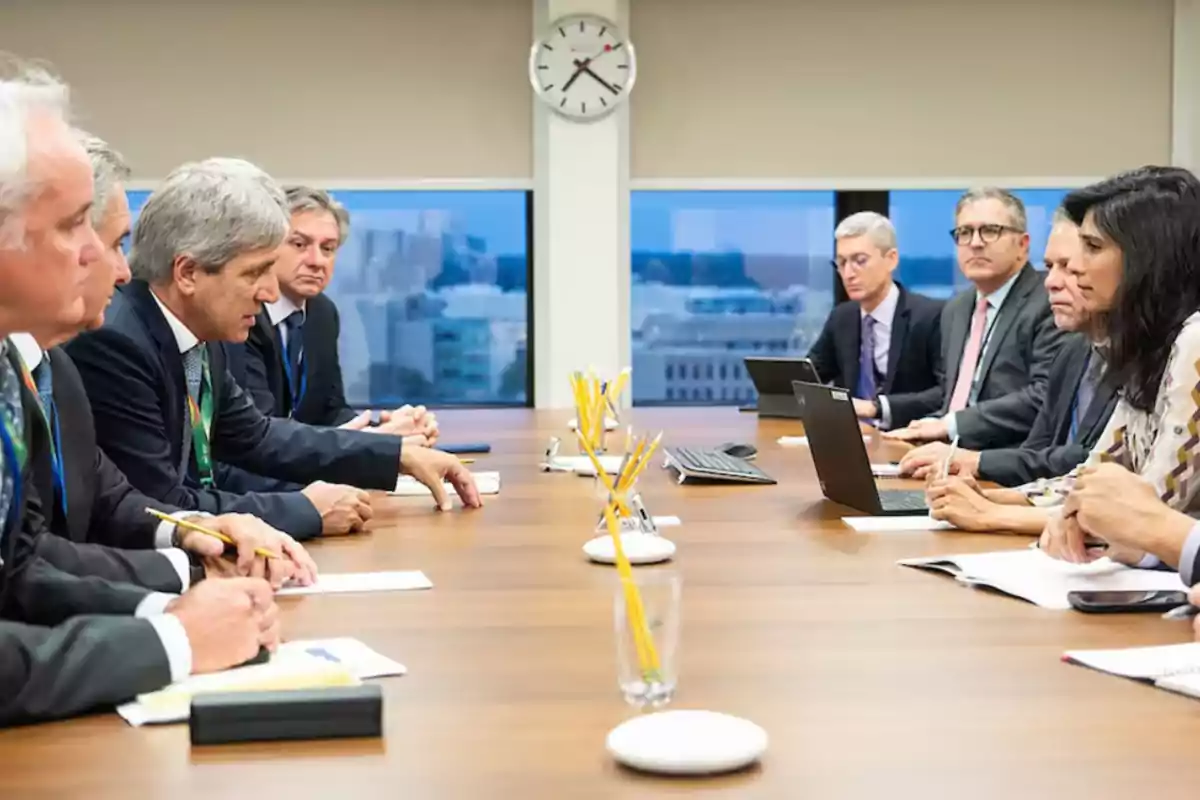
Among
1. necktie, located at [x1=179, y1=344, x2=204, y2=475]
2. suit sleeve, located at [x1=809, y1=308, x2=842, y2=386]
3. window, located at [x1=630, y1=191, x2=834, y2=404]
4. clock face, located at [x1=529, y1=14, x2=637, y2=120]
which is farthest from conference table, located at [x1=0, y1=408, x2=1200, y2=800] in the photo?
window, located at [x1=630, y1=191, x2=834, y2=404]

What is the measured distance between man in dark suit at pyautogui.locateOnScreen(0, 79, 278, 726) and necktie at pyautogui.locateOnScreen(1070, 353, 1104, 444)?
2.45 metres

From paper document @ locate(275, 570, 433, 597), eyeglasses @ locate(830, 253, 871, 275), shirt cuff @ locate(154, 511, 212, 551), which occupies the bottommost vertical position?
paper document @ locate(275, 570, 433, 597)

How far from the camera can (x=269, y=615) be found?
5.24ft

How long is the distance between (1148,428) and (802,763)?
1544mm

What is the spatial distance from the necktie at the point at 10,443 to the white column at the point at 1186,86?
617cm

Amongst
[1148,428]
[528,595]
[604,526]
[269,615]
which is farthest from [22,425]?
[1148,428]

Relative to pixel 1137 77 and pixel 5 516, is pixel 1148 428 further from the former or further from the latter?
pixel 1137 77

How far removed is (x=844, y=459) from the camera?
2.76 metres

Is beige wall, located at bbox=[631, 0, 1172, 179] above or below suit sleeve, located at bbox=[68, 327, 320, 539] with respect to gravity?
above

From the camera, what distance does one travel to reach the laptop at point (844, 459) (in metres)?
2.70

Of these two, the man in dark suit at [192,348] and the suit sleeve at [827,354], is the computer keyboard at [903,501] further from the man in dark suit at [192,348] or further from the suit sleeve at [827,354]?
the suit sleeve at [827,354]

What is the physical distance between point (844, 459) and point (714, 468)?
0.56 metres

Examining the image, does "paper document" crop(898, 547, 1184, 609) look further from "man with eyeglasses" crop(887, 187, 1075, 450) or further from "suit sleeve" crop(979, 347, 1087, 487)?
"man with eyeglasses" crop(887, 187, 1075, 450)

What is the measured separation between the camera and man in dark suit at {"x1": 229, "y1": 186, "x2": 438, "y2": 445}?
3.95m
